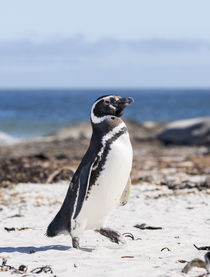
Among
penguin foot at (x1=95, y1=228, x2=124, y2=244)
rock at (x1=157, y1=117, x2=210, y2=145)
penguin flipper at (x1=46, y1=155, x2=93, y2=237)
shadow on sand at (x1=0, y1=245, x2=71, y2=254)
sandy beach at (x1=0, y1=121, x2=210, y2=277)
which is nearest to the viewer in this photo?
sandy beach at (x1=0, y1=121, x2=210, y2=277)

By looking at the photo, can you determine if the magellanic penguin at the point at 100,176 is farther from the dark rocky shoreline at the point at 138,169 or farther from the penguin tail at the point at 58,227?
the dark rocky shoreline at the point at 138,169

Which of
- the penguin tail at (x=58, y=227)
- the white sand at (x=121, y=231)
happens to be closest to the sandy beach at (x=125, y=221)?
the white sand at (x=121, y=231)

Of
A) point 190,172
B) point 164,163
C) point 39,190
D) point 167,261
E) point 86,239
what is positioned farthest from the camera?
point 164,163

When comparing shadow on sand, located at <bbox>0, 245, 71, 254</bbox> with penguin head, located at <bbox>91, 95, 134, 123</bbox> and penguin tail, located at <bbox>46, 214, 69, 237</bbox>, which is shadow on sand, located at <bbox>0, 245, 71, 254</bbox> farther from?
penguin head, located at <bbox>91, 95, 134, 123</bbox>

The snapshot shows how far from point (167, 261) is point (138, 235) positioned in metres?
1.41

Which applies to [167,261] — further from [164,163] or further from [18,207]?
[164,163]

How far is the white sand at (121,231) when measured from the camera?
5.00 metres

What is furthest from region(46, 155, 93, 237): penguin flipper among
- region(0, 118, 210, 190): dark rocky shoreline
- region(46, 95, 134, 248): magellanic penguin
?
region(0, 118, 210, 190): dark rocky shoreline

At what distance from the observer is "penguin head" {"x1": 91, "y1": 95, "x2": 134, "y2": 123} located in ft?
19.1

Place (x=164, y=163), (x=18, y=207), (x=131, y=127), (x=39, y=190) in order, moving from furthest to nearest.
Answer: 1. (x=131, y=127)
2. (x=164, y=163)
3. (x=39, y=190)
4. (x=18, y=207)

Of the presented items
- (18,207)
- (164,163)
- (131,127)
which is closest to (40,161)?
(164,163)

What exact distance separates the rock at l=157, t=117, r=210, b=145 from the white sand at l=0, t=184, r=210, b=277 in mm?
9833

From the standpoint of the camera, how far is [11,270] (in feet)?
16.2

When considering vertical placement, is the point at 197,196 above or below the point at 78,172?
below
